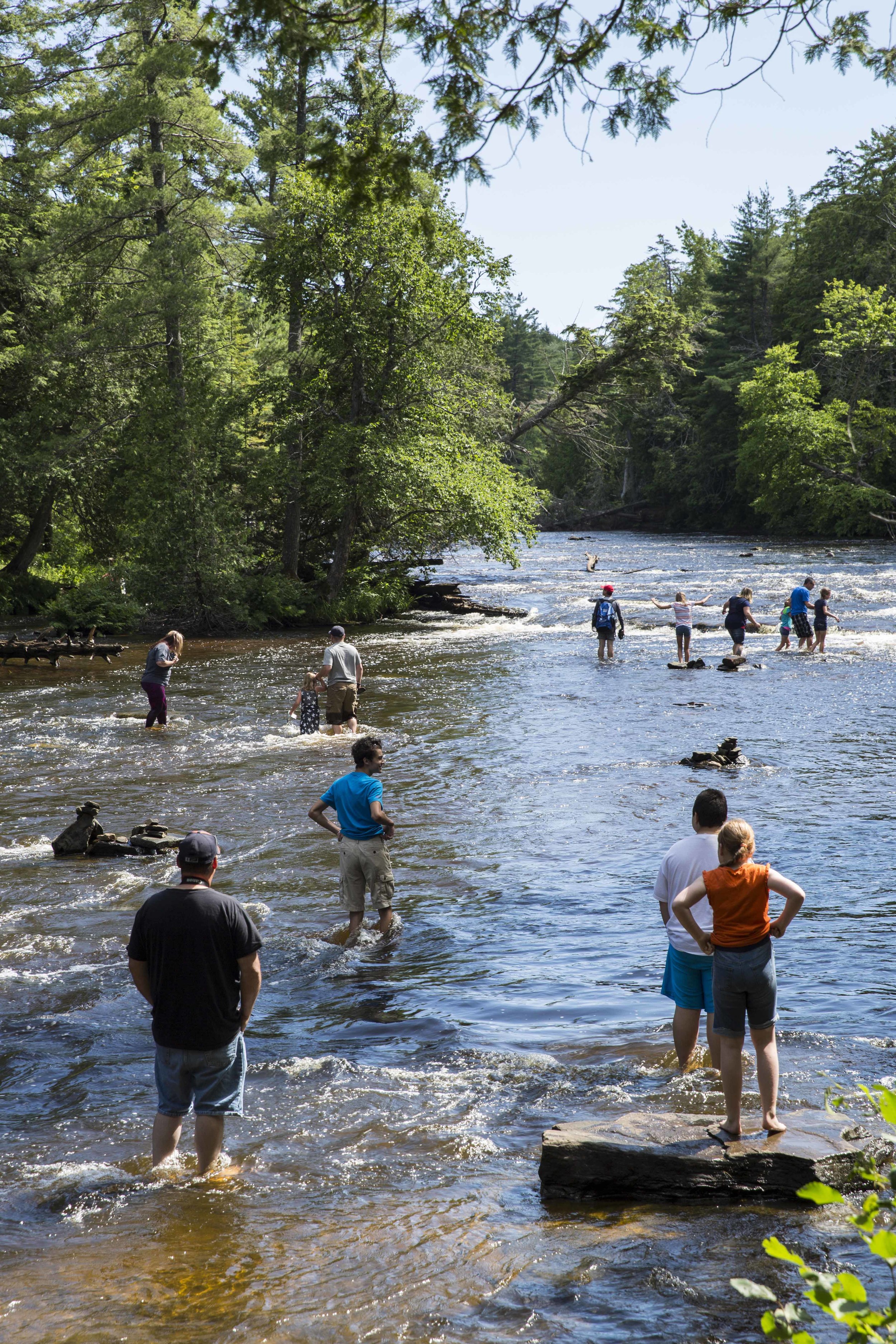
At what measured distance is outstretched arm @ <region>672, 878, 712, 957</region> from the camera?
591 cm

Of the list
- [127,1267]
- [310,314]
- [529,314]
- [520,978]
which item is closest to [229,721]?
[520,978]

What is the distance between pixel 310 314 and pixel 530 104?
26.9 metres

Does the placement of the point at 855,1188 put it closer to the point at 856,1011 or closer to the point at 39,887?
the point at 856,1011

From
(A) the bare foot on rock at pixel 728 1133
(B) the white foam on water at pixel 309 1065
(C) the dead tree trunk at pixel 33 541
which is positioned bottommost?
(B) the white foam on water at pixel 309 1065

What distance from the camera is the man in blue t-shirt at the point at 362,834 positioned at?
870 cm

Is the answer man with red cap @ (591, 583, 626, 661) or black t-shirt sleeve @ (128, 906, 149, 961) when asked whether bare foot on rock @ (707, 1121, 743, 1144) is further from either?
man with red cap @ (591, 583, 626, 661)

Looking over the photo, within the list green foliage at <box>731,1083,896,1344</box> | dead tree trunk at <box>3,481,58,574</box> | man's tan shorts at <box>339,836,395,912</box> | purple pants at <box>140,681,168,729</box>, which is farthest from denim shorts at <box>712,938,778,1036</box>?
dead tree trunk at <box>3,481,58,574</box>

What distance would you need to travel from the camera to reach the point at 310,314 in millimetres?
32562

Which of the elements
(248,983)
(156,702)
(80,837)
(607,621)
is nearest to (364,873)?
(248,983)

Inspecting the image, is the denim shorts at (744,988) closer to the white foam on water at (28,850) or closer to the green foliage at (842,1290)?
the green foliage at (842,1290)

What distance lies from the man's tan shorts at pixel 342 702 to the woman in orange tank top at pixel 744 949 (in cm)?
1204

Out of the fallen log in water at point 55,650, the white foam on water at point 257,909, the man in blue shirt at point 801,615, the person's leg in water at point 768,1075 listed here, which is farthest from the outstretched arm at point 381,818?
the man in blue shirt at point 801,615

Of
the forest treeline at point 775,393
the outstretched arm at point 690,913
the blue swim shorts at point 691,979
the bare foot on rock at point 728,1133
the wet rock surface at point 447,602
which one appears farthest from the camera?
the forest treeline at point 775,393

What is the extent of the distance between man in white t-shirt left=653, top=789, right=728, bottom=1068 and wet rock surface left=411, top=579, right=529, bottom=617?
28.8m
